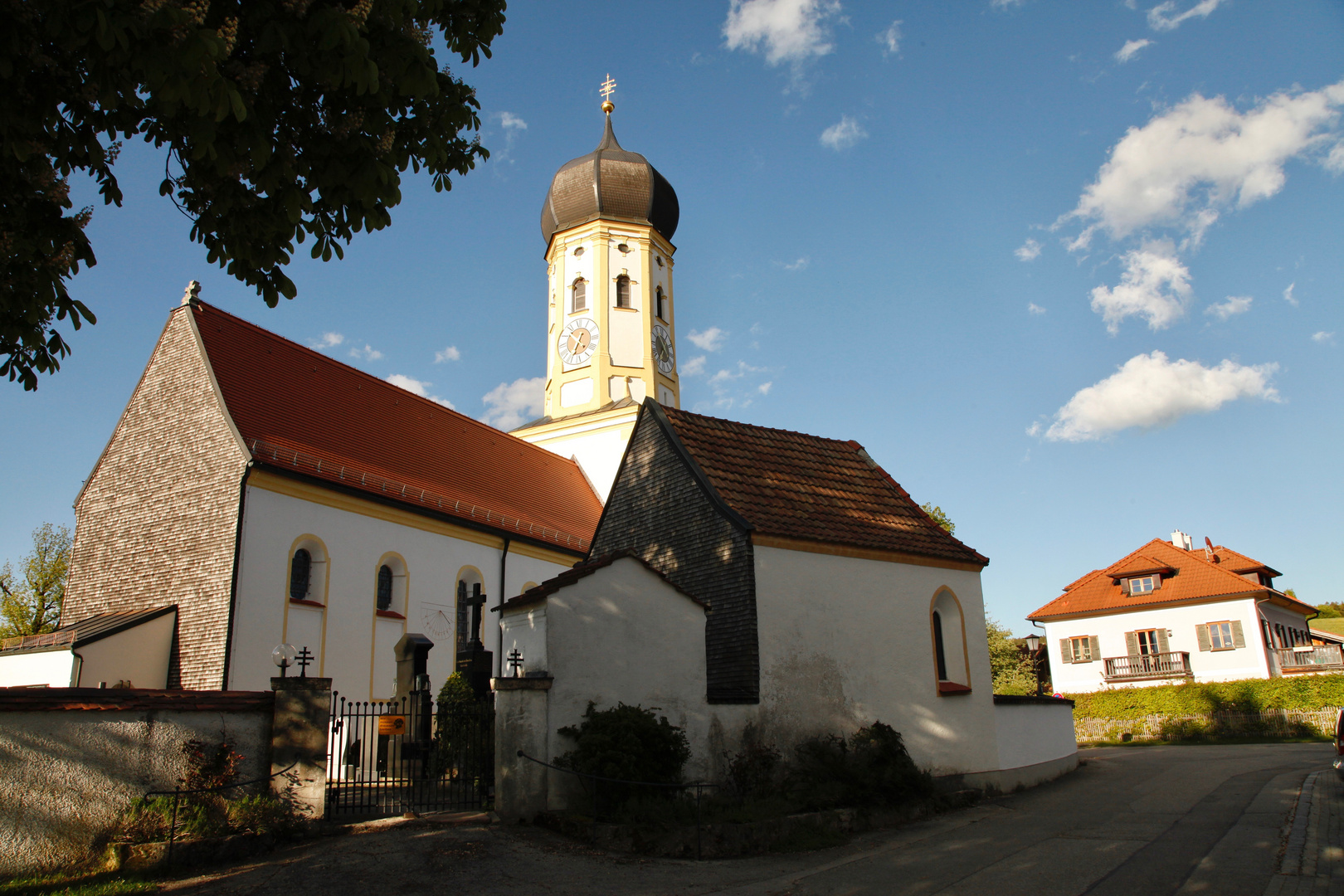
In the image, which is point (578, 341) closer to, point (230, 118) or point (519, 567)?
point (519, 567)

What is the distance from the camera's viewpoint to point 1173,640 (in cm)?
3531

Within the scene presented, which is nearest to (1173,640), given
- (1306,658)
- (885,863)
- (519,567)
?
(1306,658)

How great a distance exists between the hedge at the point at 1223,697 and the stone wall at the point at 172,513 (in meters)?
23.8

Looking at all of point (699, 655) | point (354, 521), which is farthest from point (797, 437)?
point (354, 521)

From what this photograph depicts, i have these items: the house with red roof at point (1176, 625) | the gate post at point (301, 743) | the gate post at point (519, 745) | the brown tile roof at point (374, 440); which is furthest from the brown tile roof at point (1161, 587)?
the gate post at point (301, 743)

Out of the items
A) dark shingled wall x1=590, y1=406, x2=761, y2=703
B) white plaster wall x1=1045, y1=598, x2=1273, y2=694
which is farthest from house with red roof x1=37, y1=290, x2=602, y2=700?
white plaster wall x1=1045, y1=598, x2=1273, y2=694

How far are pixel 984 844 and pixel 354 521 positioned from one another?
47.7 ft

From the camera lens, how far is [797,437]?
17719mm

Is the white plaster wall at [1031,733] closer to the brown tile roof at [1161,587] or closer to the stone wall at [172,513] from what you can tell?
the stone wall at [172,513]

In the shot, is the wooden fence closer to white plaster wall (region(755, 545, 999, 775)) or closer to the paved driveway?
white plaster wall (region(755, 545, 999, 775))

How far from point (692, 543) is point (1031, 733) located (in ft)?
23.8

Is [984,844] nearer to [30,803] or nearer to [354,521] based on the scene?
[30,803]

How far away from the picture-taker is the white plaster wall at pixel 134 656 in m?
15.9

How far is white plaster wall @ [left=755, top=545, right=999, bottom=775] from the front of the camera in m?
13.2
